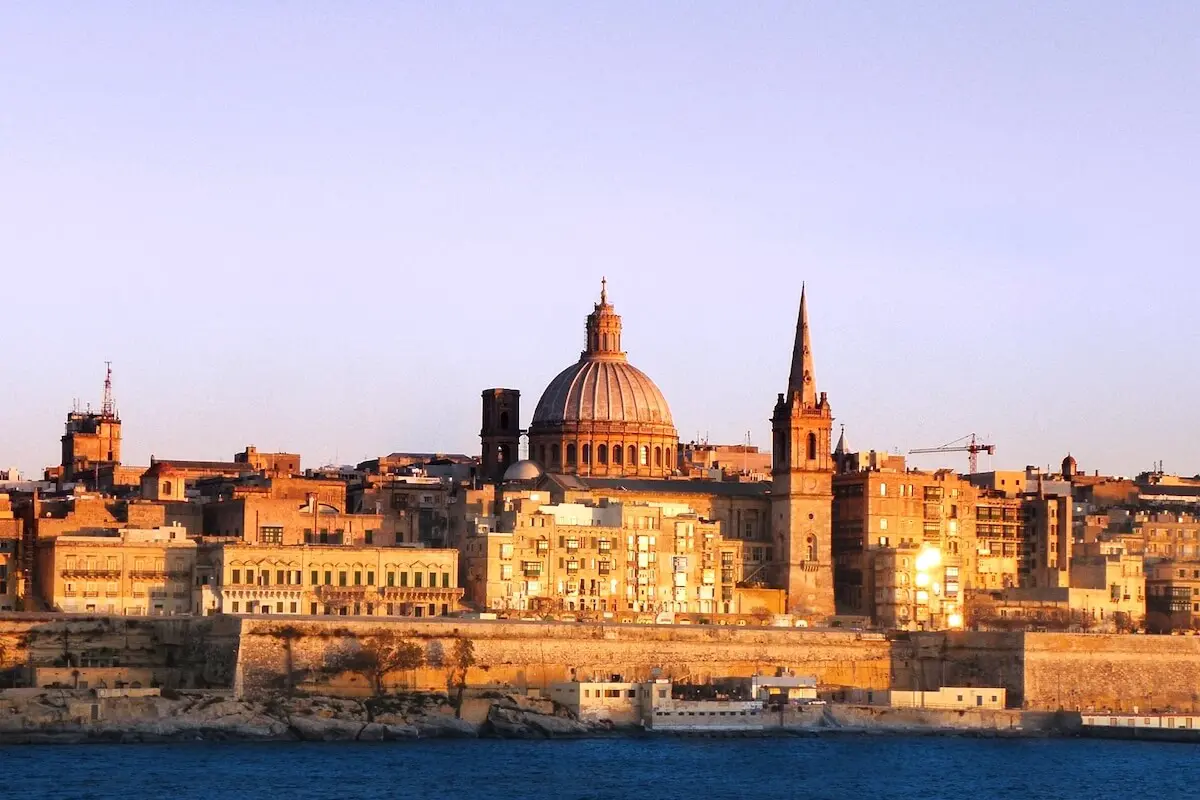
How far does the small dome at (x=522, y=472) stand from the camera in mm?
119438

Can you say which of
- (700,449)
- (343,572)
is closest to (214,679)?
(343,572)

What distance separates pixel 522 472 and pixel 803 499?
39.2 feet

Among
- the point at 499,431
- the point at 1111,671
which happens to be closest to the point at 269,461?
the point at 499,431

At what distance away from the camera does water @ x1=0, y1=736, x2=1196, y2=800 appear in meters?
74.6

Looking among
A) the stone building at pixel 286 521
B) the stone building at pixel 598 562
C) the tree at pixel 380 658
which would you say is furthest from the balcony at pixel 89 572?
the stone building at pixel 598 562

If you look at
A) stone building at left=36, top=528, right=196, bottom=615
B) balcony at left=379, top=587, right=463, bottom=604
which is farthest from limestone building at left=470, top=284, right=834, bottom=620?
stone building at left=36, top=528, right=196, bottom=615

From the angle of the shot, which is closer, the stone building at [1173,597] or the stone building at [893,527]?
the stone building at [893,527]

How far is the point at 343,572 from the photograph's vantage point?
102 m

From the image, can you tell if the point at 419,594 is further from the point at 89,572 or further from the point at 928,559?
the point at 928,559

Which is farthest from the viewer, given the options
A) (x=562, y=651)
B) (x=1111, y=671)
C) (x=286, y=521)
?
(x=286, y=521)

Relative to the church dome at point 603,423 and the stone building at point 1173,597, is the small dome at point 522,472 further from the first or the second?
the stone building at point 1173,597

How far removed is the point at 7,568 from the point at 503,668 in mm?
18491

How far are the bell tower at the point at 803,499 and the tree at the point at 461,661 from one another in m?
22.5

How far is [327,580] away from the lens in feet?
333
